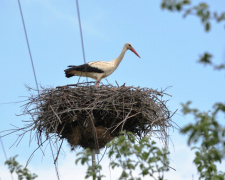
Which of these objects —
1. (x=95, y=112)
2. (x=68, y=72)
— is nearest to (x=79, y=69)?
(x=68, y=72)

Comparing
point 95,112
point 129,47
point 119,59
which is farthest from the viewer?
point 129,47

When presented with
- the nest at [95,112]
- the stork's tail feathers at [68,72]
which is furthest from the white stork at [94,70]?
the nest at [95,112]

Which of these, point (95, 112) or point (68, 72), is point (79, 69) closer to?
point (68, 72)

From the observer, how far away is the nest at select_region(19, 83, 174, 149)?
6.57 metres

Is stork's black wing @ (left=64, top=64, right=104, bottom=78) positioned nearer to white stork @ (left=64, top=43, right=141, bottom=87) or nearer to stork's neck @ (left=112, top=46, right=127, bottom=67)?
white stork @ (left=64, top=43, right=141, bottom=87)

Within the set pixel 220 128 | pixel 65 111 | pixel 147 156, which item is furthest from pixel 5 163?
pixel 65 111

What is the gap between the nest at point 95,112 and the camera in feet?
21.6

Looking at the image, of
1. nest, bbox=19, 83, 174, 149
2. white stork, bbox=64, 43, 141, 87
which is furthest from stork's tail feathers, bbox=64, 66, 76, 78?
nest, bbox=19, 83, 174, 149

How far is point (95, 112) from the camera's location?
22.2 ft

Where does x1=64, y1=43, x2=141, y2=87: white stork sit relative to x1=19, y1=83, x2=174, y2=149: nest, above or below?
above

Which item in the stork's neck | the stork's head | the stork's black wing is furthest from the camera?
the stork's head

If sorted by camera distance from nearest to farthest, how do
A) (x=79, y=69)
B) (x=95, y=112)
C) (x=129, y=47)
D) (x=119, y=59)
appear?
(x=95, y=112) → (x=79, y=69) → (x=119, y=59) → (x=129, y=47)

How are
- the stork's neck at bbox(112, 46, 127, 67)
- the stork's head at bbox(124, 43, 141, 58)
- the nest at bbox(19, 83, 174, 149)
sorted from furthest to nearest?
the stork's head at bbox(124, 43, 141, 58), the stork's neck at bbox(112, 46, 127, 67), the nest at bbox(19, 83, 174, 149)

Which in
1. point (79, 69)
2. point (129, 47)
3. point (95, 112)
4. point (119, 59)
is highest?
point (129, 47)
